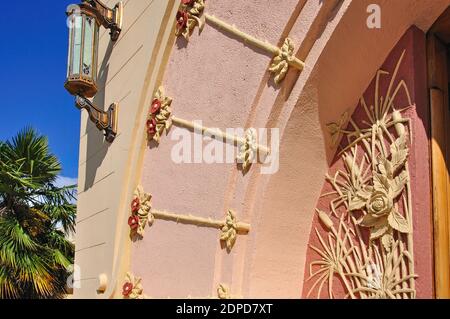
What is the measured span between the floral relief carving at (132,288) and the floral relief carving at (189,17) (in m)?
1.82

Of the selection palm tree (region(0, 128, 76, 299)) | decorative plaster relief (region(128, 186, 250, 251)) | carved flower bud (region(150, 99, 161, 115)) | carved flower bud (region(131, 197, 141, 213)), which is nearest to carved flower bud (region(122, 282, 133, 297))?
decorative plaster relief (region(128, 186, 250, 251))

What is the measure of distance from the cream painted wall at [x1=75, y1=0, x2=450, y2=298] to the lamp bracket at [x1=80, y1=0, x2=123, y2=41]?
1.92 ft

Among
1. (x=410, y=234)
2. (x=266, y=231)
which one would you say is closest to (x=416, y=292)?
(x=410, y=234)

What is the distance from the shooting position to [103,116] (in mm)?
5359

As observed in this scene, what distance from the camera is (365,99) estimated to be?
3465mm

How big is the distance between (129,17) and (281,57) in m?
2.34

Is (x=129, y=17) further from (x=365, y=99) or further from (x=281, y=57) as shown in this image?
(x=365, y=99)

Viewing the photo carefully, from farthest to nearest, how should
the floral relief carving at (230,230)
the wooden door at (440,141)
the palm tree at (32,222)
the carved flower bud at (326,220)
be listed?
the palm tree at (32,222)
the floral relief carving at (230,230)
the carved flower bud at (326,220)
the wooden door at (440,141)

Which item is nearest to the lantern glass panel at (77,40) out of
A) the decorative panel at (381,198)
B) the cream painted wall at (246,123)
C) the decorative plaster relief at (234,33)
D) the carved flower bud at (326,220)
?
the cream painted wall at (246,123)

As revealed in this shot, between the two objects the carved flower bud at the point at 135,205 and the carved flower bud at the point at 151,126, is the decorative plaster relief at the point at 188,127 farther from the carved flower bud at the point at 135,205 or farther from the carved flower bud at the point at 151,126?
the carved flower bud at the point at 135,205

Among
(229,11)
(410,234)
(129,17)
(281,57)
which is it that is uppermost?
(129,17)

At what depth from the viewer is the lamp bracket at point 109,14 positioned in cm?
539

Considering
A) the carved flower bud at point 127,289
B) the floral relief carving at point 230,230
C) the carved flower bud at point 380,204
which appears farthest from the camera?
the carved flower bud at point 127,289

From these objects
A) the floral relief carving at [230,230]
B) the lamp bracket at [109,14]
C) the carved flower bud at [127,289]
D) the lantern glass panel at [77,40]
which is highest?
the lamp bracket at [109,14]
